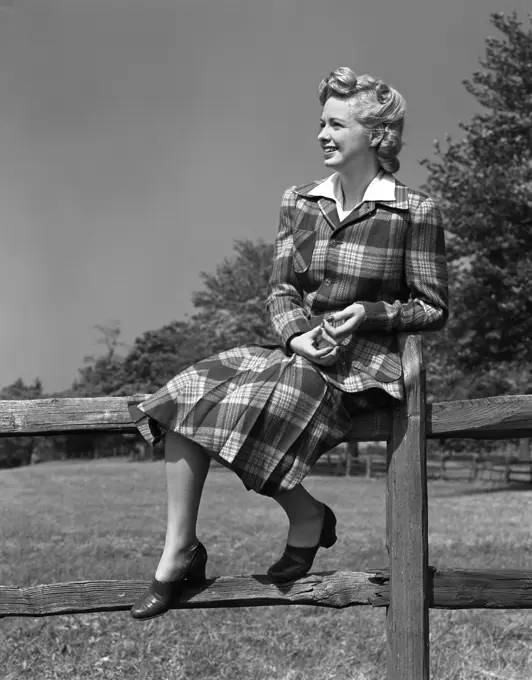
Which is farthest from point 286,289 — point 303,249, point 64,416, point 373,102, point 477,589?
point 477,589

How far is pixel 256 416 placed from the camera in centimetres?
327

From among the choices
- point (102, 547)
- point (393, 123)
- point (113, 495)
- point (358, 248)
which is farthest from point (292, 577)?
point (113, 495)

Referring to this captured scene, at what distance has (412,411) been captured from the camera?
3.54m

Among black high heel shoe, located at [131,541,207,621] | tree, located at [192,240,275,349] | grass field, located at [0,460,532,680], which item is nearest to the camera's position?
black high heel shoe, located at [131,541,207,621]

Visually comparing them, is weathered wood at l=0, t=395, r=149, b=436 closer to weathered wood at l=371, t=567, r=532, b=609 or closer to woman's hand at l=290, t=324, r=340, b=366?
woman's hand at l=290, t=324, r=340, b=366

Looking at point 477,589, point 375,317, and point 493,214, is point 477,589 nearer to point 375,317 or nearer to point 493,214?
point 375,317

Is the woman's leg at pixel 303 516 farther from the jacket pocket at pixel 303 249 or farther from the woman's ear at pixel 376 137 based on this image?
the woman's ear at pixel 376 137

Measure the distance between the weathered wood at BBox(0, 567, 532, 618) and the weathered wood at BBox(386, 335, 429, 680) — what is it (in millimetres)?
107

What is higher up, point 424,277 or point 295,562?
point 424,277

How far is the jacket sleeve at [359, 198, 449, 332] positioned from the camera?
3482 mm

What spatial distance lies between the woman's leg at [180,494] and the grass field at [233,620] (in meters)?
2.39

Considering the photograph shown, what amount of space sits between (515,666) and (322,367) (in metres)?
3.49

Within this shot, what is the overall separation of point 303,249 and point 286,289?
7.2 inches

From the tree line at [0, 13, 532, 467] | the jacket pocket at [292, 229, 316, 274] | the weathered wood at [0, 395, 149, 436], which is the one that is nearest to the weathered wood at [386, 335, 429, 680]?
the jacket pocket at [292, 229, 316, 274]
